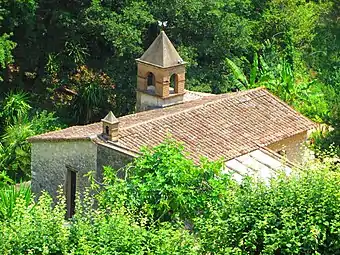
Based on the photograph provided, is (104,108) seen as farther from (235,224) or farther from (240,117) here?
(235,224)

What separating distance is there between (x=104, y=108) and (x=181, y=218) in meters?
15.7

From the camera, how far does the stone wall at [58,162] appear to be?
2352cm

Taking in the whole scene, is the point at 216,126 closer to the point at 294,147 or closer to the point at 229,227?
the point at 294,147

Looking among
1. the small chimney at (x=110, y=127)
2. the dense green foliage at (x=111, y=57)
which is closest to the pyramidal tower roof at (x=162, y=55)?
the dense green foliage at (x=111, y=57)

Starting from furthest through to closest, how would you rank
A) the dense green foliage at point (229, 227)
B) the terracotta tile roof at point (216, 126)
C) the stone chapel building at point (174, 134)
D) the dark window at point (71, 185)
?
the dark window at point (71, 185) < the terracotta tile roof at point (216, 126) < the stone chapel building at point (174, 134) < the dense green foliage at point (229, 227)

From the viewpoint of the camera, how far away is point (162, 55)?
26.8 m

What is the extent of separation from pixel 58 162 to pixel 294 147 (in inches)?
257

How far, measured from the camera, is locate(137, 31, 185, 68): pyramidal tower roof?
26.8 metres

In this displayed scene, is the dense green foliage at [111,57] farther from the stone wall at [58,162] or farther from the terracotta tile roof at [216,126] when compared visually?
the terracotta tile roof at [216,126]

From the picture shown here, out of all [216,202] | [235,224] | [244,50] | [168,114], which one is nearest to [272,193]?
[235,224]

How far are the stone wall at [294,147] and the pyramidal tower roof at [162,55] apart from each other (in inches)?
168

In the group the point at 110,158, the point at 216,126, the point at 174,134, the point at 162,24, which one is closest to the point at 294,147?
the point at 216,126

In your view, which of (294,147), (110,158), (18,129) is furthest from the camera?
(18,129)

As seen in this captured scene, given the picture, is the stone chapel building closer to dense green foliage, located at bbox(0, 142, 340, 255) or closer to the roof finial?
the roof finial
